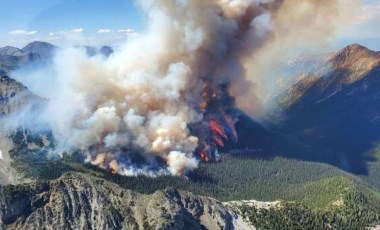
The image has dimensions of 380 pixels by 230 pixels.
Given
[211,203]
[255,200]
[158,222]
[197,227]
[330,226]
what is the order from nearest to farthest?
1. [158,222]
2. [197,227]
3. [211,203]
4. [330,226]
5. [255,200]

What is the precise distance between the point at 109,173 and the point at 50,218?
54.5 m

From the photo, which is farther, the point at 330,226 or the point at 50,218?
the point at 330,226

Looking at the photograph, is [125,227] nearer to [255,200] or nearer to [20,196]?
[20,196]

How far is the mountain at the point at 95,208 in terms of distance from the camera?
434ft

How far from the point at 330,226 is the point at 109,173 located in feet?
247

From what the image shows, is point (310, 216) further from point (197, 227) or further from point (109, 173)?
point (109, 173)

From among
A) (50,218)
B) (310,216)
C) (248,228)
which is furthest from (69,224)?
(310,216)

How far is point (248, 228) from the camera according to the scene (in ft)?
504

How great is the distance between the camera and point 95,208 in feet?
461

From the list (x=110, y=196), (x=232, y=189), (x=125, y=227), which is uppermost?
(x=232, y=189)

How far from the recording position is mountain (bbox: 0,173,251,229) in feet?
434

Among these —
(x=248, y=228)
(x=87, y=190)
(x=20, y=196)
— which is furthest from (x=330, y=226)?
(x=20, y=196)

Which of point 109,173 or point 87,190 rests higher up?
point 109,173

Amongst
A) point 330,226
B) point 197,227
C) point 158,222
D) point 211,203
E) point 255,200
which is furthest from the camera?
point 255,200
